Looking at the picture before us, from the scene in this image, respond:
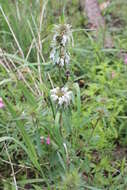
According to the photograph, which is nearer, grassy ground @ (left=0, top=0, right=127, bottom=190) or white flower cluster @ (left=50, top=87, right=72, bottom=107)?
white flower cluster @ (left=50, top=87, right=72, bottom=107)

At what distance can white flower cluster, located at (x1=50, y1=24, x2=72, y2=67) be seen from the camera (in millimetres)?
1551

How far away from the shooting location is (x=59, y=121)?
1.84 meters

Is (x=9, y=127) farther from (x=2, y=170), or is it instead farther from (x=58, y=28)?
(x=58, y=28)

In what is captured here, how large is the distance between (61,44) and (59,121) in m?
0.45

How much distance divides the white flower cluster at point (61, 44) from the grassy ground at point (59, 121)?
0.35 ft

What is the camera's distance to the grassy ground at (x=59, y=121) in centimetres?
178

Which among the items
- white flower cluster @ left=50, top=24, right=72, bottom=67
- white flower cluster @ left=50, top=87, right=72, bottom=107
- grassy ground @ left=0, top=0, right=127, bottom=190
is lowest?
grassy ground @ left=0, top=0, right=127, bottom=190

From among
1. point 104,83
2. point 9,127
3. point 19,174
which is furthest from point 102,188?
point 104,83

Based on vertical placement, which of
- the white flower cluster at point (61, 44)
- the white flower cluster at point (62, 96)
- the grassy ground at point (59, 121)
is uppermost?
the white flower cluster at point (61, 44)

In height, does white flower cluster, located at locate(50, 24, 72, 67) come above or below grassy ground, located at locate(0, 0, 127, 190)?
above

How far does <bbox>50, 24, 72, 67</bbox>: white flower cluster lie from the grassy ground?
0.11m

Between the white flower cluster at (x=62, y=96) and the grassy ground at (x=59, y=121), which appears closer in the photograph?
the white flower cluster at (x=62, y=96)

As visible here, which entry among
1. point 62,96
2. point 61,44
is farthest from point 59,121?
point 61,44

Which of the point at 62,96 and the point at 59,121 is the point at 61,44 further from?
the point at 59,121
